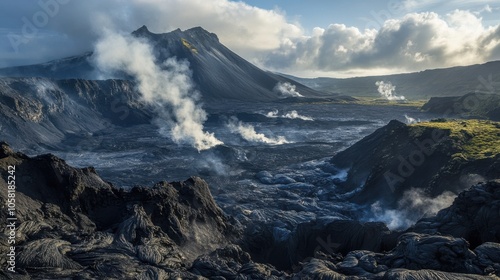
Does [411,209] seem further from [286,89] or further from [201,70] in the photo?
[286,89]

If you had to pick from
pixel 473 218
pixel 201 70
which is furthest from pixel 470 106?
pixel 201 70

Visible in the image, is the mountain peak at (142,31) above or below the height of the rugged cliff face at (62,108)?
above

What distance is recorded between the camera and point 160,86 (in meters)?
133

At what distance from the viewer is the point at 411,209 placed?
31.7 meters

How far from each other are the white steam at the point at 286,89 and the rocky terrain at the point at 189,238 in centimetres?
15747

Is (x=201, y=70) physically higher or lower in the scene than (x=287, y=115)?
higher

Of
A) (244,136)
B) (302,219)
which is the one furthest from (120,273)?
(244,136)

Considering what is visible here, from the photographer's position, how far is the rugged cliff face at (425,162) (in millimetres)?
31406

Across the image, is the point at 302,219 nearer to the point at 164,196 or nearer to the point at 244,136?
the point at 164,196

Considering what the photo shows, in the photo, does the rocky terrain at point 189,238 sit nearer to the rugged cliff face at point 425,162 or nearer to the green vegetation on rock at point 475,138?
the rugged cliff face at point 425,162

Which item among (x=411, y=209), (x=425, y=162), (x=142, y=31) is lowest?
(x=411, y=209)

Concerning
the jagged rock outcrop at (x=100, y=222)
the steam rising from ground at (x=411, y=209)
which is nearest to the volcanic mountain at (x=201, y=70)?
the steam rising from ground at (x=411, y=209)

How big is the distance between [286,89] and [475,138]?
148822 mm

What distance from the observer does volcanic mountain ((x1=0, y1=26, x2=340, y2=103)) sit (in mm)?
153625
